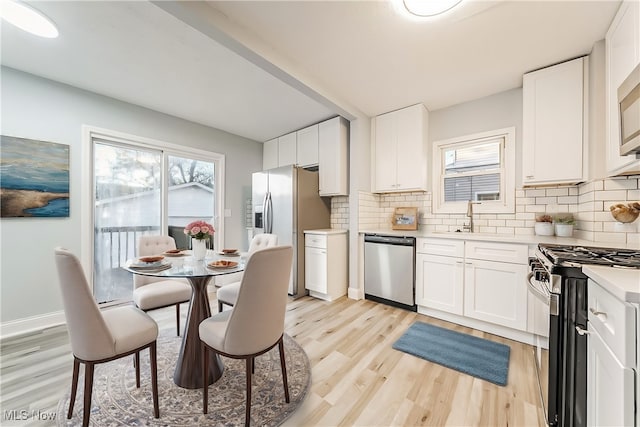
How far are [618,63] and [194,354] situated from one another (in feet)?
11.4

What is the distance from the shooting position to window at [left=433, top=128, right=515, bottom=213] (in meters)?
2.68

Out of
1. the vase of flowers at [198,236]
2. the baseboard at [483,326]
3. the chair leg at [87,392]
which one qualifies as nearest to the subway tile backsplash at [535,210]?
the baseboard at [483,326]

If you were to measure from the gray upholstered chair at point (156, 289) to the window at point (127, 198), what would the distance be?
976 mm

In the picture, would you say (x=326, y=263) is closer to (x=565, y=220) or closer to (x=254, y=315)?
(x=254, y=315)

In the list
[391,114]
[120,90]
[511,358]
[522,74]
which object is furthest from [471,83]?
[120,90]

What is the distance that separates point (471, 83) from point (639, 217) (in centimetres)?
174

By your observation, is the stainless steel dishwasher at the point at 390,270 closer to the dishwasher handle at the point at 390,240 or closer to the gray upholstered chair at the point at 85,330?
the dishwasher handle at the point at 390,240

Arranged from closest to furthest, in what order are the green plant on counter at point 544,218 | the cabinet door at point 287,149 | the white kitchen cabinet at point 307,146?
the green plant on counter at point 544,218 → the white kitchen cabinet at point 307,146 → the cabinet door at point 287,149

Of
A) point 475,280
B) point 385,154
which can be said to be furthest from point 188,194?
point 475,280

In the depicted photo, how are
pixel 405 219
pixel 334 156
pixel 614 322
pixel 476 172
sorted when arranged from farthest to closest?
pixel 334 156 < pixel 405 219 < pixel 476 172 < pixel 614 322

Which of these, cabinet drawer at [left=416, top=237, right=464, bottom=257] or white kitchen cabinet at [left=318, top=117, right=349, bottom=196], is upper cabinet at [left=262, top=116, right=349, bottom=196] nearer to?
white kitchen cabinet at [left=318, top=117, right=349, bottom=196]

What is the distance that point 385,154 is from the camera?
327 centimetres

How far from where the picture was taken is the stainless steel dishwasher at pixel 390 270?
2.77 m

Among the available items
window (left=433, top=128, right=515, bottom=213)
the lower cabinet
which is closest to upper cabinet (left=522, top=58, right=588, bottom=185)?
window (left=433, top=128, right=515, bottom=213)
